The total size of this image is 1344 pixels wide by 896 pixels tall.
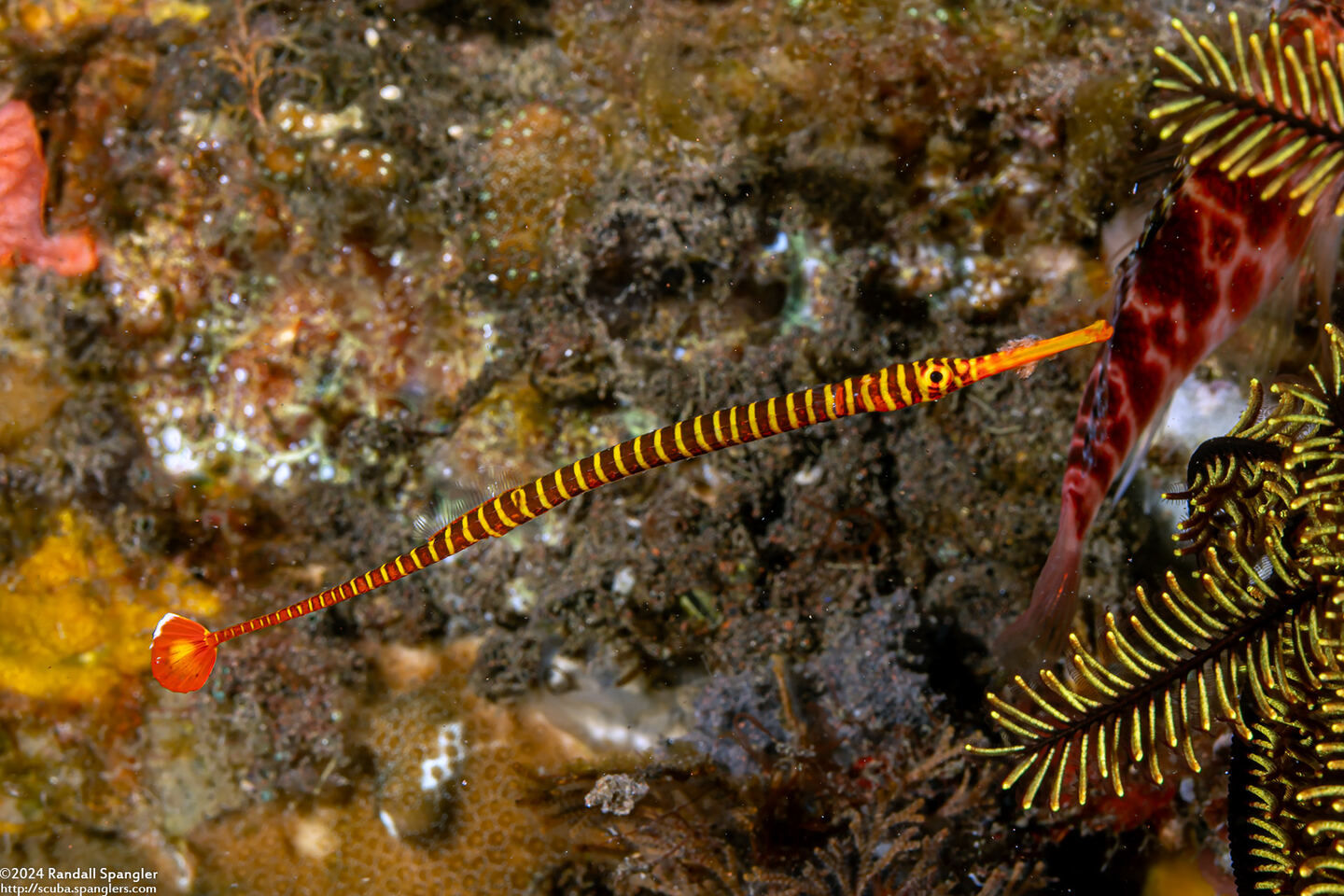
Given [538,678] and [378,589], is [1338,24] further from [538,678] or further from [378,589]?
[378,589]

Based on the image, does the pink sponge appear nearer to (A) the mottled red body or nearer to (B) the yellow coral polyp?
(B) the yellow coral polyp

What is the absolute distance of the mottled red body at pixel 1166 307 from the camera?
2811 mm

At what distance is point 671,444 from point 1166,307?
1.86m

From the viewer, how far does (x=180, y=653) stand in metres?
3.25


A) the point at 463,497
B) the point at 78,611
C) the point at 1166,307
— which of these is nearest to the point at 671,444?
the point at 463,497

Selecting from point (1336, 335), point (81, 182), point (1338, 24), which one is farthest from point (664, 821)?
point (81, 182)

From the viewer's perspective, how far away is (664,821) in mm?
3590

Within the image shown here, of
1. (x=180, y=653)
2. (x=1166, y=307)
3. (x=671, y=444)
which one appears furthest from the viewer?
(x=180, y=653)

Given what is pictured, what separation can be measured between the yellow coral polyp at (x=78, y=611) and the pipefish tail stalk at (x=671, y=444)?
5.28 feet

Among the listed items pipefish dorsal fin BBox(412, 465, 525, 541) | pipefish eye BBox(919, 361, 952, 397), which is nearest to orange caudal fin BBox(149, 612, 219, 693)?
pipefish dorsal fin BBox(412, 465, 525, 541)

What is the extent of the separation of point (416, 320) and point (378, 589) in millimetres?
1473

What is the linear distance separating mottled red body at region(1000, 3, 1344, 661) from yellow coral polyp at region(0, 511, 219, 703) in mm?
4533

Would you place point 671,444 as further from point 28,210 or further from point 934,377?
point 28,210

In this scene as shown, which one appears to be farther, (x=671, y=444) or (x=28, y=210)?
(x=28, y=210)
